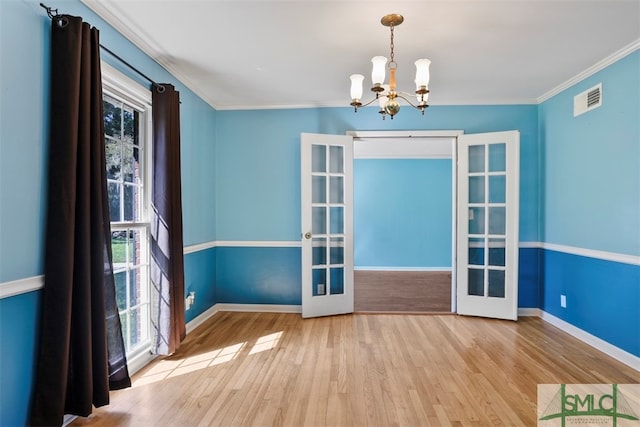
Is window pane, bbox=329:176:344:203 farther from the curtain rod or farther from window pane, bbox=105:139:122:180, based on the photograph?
window pane, bbox=105:139:122:180

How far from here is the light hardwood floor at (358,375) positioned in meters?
1.93

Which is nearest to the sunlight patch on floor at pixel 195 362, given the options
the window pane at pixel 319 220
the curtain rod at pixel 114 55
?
the window pane at pixel 319 220

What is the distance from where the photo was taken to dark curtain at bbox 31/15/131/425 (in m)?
1.67

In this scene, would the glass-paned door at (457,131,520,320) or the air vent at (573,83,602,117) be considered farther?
the glass-paned door at (457,131,520,320)

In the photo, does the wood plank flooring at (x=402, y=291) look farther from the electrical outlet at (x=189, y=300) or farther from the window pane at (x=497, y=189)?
the electrical outlet at (x=189, y=300)

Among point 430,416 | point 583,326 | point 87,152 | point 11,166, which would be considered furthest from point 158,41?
point 583,326

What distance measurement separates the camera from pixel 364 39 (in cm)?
245

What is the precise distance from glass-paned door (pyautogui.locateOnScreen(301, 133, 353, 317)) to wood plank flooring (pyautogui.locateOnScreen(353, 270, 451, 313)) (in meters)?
0.52

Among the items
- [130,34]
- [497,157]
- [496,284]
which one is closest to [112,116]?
[130,34]

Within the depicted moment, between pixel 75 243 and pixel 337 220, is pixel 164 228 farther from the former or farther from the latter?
pixel 337 220

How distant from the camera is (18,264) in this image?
5.17 ft

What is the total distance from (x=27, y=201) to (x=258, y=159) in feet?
8.41

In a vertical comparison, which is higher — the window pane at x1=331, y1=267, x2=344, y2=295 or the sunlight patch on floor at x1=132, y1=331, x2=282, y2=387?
the window pane at x1=331, y1=267, x2=344, y2=295

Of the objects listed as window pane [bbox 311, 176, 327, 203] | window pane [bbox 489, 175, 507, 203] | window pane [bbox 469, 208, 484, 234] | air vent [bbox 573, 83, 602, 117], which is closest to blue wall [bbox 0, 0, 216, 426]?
window pane [bbox 311, 176, 327, 203]
